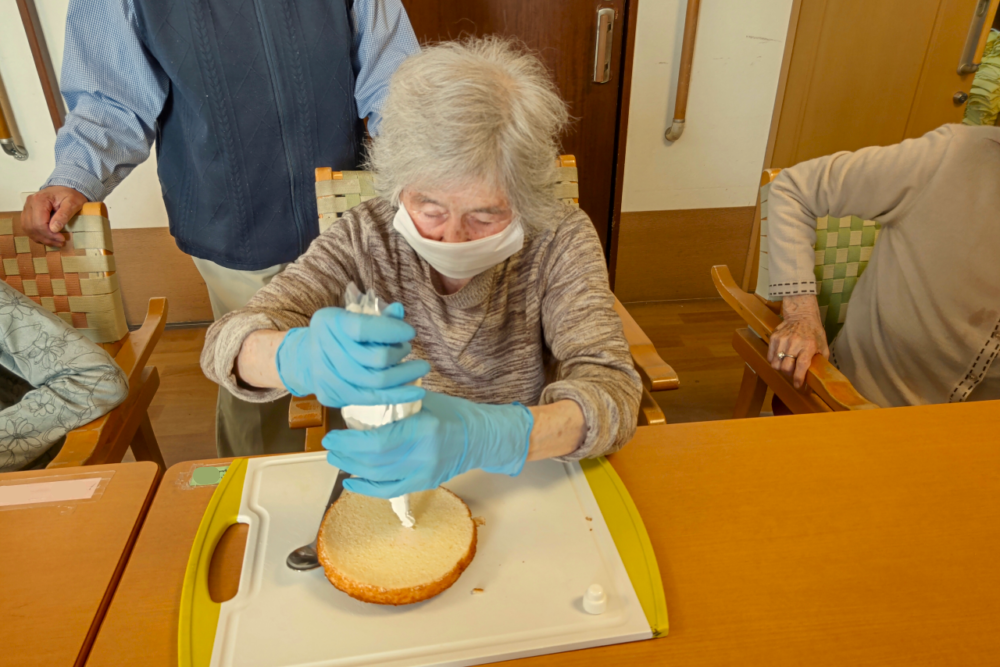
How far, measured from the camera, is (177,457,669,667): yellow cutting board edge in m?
0.65

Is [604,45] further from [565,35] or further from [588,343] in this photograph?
[588,343]

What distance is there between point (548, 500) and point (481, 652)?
0.24 m

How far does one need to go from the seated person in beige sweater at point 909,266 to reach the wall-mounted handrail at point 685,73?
1258mm

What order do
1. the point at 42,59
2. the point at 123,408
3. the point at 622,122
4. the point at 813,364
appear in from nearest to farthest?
the point at 123,408
the point at 813,364
the point at 42,59
the point at 622,122

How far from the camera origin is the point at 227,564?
0.75 meters

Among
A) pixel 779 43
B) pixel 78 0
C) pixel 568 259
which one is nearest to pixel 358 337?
pixel 568 259

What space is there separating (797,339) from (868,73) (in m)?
1.99

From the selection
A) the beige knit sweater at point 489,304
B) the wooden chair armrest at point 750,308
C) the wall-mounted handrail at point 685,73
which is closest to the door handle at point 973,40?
the wall-mounted handrail at point 685,73

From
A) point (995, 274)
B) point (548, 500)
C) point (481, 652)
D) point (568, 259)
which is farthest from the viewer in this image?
point (995, 274)

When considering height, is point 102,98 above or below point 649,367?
above

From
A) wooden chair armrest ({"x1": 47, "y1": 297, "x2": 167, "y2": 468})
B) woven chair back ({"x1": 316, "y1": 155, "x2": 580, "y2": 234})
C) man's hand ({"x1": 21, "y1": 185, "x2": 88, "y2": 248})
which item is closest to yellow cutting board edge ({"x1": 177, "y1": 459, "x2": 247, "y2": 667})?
wooden chair armrest ({"x1": 47, "y1": 297, "x2": 167, "y2": 468})

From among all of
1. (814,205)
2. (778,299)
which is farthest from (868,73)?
(778,299)

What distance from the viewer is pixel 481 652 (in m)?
0.63

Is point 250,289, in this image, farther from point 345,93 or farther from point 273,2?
point 273,2
